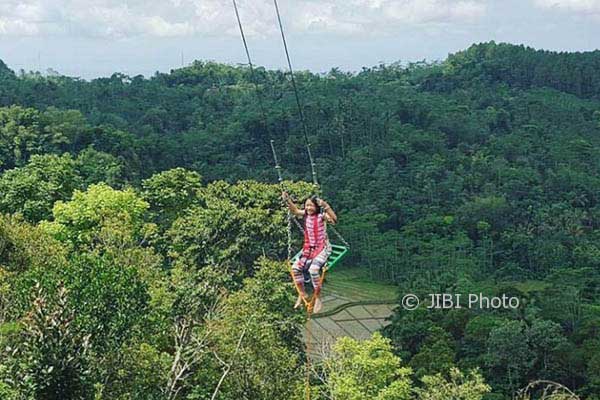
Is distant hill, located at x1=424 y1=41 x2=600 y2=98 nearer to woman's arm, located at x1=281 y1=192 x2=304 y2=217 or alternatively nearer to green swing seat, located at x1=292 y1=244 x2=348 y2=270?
green swing seat, located at x1=292 y1=244 x2=348 y2=270

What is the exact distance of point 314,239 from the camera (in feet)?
29.8

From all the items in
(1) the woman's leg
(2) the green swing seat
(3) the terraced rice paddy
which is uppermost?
(2) the green swing seat

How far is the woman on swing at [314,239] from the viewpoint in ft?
28.8

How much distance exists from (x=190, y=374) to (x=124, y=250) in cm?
468

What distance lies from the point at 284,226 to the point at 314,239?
11.0 m

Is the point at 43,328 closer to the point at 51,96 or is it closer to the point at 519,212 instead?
the point at 519,212

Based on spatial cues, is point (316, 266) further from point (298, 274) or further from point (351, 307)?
point (351, 307)

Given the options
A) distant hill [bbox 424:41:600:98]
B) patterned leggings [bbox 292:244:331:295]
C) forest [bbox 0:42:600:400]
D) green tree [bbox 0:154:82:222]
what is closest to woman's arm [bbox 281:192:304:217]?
patterned leggings [bbox 292:244:331:295]

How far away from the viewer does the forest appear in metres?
11.9

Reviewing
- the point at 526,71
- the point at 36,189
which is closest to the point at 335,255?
the point at 36,189

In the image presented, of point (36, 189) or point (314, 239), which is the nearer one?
point (314, 239)

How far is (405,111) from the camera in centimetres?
5691

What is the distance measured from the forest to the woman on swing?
2692 mm

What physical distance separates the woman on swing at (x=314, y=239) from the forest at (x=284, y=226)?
8.83 feet
